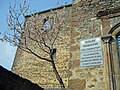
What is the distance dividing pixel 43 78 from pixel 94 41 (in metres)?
6.56

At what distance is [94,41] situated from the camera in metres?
4.84

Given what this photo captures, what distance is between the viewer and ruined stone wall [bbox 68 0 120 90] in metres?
4.38

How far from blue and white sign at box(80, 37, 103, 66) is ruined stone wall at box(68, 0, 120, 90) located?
4.1 inches

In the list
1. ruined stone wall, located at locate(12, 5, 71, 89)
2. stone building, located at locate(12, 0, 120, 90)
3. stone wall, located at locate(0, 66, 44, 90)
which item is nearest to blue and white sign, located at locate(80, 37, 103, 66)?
stone building, located at locate(12, 0, 120, 90)

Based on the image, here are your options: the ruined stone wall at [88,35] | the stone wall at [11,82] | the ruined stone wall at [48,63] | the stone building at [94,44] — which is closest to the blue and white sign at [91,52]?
the stone building at [94,44]

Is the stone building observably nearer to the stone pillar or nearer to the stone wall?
the stone pillar

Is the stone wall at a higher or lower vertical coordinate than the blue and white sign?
lower

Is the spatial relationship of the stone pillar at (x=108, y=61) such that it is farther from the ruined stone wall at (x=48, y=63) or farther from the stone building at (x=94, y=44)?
the ruined stone wall at (x=48, y=63)

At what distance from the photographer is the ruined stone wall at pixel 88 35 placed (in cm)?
438

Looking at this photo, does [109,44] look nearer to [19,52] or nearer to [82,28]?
[82,28]

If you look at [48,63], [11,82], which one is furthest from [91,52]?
[48,63]

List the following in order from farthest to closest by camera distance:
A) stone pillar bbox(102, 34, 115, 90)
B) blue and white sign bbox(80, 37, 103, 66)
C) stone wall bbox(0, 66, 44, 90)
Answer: blue and white sign bbox(80, 37, 103, 66)
stone wall bbox(0, 66, 44, 90)
stone pillar bbox(102, 34, 115, 90)

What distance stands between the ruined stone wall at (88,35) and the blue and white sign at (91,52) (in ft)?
0.34

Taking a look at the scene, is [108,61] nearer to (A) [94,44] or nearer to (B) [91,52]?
(B) [91,52]
